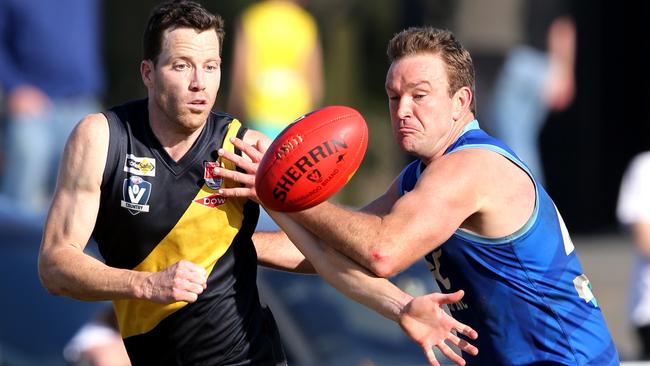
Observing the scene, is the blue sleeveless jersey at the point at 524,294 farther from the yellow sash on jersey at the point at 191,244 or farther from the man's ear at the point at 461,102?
the yellow sash on jersey at the point at 191,244

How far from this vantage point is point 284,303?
24.3 feet

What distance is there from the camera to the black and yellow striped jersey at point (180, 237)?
5188 mm

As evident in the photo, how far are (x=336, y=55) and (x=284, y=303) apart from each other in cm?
619

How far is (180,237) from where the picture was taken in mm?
5211

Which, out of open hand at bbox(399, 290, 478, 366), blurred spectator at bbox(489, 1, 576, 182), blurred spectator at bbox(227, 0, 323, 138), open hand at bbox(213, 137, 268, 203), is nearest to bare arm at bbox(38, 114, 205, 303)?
open hand at bbox(213, 137, 268, 203)

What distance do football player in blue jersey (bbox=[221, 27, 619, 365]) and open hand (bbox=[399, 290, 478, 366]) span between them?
0.72 ft

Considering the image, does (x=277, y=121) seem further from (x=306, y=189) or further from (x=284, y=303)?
(x=306, y=189)

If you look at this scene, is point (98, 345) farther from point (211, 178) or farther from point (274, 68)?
point (274, 68)

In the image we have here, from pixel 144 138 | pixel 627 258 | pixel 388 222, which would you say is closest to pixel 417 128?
pixel 388 222

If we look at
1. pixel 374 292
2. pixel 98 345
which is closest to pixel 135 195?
pixel 374 292

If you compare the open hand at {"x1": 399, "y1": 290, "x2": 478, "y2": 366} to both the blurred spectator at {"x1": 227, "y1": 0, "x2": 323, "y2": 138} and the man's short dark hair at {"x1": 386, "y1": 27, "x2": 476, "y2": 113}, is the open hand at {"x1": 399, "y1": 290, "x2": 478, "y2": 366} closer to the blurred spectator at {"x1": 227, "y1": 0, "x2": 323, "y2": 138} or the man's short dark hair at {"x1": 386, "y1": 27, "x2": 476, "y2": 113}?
the man's short dark hair at {"x1": 386, "y1": 27, "x2": 476, "y2": 113}

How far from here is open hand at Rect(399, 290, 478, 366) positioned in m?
4.90

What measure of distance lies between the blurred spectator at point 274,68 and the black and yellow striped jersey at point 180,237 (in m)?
5.12

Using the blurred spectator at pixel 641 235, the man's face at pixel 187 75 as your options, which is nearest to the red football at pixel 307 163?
the man's face at pixel 187 75
